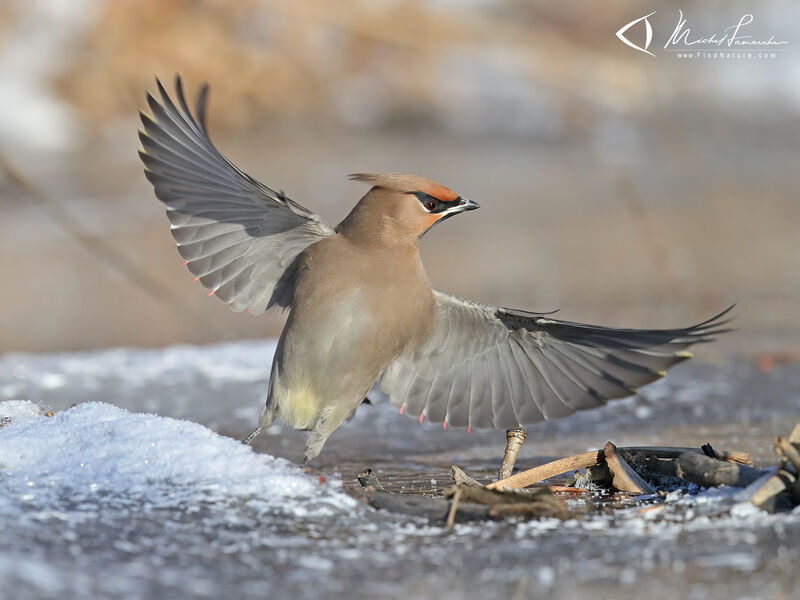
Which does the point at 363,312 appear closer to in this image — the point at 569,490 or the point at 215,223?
the point at 215,223

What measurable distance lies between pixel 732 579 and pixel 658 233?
6672 mm

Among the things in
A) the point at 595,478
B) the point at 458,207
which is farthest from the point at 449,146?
the point at 595,478

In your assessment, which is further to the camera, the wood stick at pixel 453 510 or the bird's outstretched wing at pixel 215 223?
the bird's outstretched wing at pixel 215 223

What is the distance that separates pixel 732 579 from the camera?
2.15 meters

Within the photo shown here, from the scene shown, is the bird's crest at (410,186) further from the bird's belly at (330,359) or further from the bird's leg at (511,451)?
the bird's leg at (511,451)

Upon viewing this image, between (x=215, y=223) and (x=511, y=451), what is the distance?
1232mm

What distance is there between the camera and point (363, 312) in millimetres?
3521

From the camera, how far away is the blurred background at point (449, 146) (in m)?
7.09

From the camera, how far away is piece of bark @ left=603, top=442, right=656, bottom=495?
9.86ft

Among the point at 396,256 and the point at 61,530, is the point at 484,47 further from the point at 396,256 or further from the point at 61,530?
the point at 61,530

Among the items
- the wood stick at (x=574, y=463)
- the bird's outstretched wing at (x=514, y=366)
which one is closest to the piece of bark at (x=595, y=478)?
the wood stick at (x=574, y=463)

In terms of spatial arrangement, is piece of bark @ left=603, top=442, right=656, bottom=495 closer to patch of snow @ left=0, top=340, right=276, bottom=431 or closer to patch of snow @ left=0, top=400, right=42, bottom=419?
patch of snow @ left=0, top=400, right=42, bottom=419

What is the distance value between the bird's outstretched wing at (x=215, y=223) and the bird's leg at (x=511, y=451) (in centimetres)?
90

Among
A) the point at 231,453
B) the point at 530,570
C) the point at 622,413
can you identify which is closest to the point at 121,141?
the point at 622,413
